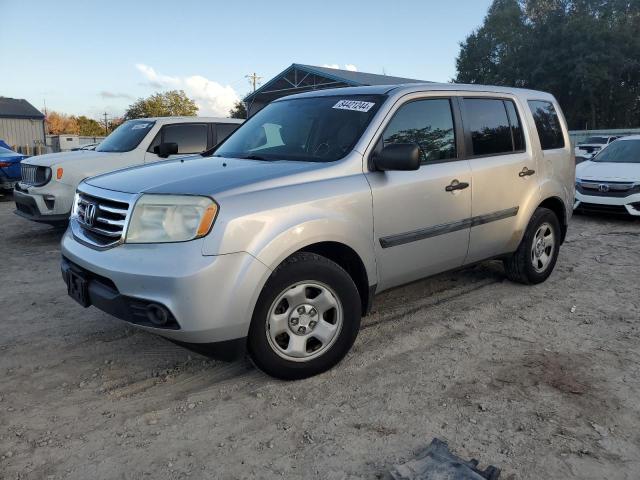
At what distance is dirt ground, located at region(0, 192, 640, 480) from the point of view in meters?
2.44

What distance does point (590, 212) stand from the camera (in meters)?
8.97

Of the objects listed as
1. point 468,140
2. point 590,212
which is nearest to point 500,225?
point 468,140

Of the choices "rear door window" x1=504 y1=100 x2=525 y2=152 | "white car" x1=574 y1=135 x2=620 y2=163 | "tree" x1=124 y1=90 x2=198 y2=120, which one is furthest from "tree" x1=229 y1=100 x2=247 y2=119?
"rear door window" x1=504 y1=100 x2=525 y2=152

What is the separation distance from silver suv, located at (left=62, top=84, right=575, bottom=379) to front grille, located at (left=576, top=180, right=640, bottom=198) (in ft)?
15.8

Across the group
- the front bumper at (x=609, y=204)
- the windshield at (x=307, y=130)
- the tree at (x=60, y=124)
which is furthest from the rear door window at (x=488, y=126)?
the tree at (x=60, y=124)

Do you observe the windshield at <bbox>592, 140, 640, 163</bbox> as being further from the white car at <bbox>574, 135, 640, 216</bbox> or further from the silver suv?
the silver suv

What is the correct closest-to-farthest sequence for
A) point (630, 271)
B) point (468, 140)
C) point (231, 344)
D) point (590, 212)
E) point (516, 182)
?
1. point (231, 344)
2. point (468, 140)
3. point (516, 182)
4. point (630, 271)
5. point (590, 212)

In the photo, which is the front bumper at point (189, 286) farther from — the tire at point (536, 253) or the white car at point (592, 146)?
the white car at point (592, 146)

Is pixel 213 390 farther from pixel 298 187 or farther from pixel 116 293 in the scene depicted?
pixel 298 187

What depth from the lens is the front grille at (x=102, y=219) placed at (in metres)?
2.96

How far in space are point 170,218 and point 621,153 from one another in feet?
31.3

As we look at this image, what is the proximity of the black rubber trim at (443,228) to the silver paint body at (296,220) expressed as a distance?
0.03 metres

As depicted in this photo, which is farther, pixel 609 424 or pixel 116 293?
pixel 116 293

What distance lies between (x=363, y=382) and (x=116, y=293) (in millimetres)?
1542
